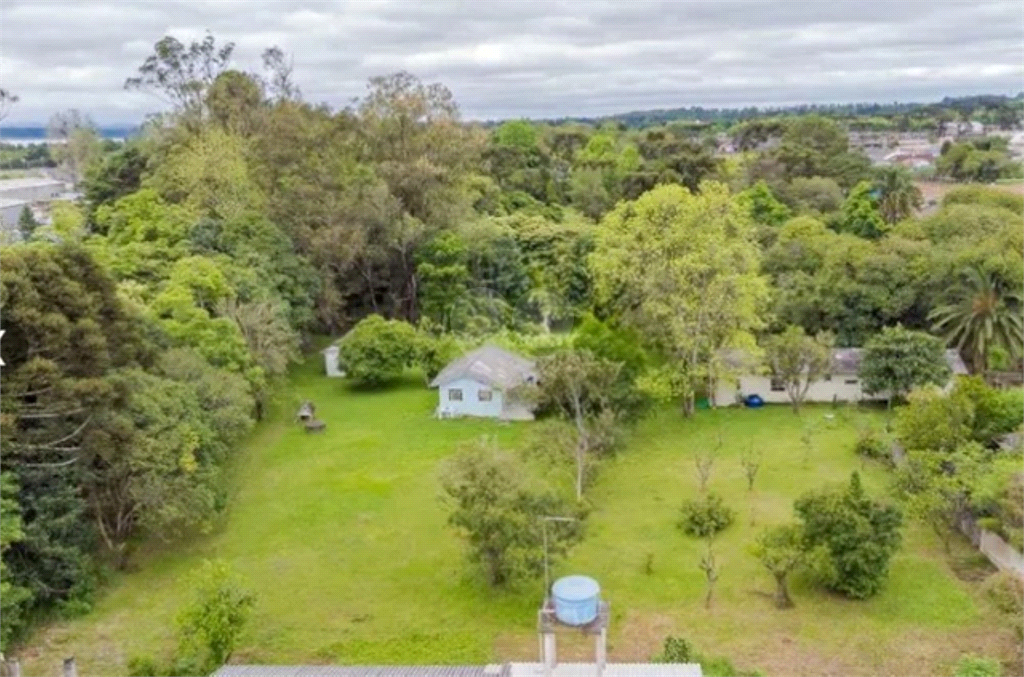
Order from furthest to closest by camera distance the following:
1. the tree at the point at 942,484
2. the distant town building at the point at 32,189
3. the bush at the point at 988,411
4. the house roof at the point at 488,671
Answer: the distant town building at the point at 32,189, the bush at the point at 988,411, the tree at the point at 942,484, the house roof at the point at 488,671

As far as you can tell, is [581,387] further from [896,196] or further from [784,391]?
[896,196]

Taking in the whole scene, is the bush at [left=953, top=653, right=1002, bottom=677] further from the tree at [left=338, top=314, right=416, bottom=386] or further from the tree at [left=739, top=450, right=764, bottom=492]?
the tree at [left=338, top=314, right=416, bottom=386]

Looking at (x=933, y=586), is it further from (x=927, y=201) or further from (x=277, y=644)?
(x=927, y=201)

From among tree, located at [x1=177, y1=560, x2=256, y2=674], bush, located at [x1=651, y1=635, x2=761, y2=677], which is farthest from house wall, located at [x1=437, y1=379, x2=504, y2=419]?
bush, located at [x1=651, y1=635, x2=761, y2=677]

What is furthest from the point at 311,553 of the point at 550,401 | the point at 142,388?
the point at 550,401

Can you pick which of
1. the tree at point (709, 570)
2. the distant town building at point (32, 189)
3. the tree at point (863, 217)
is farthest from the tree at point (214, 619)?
the distant town building at point (32, 189)

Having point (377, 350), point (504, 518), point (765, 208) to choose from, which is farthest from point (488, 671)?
point (765, 208)

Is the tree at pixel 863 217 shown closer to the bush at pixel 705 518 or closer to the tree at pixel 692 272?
the tree at pixel 692 272
